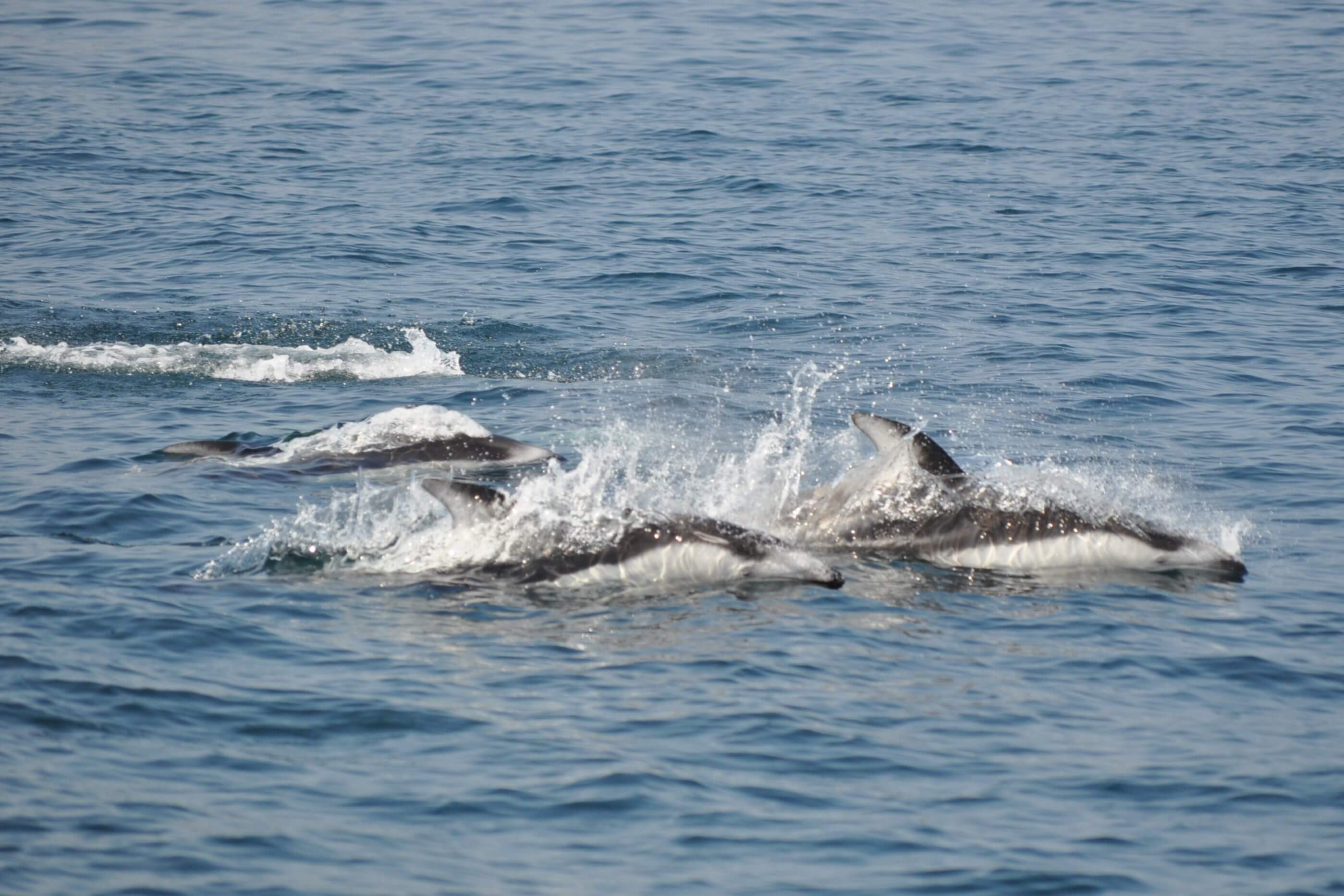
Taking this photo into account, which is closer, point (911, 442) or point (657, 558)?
point (657, 558)

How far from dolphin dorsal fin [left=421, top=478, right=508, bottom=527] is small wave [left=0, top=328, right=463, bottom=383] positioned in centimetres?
744

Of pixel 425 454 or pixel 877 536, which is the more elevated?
pixel 877 536

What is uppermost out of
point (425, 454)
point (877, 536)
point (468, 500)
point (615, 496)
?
point (468, 500)

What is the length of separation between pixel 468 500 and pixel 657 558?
1479 millimetres

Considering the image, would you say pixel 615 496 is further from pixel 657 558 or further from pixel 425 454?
pixel 425 454

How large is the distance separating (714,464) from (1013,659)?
5066mm

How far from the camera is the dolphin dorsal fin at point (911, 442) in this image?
13695mm

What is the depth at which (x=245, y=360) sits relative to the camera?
1991 centimetres

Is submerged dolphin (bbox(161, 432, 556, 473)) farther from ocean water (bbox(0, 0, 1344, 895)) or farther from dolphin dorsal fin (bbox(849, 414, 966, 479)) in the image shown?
dolphin dorsal fin (bbox(849, 414, 966, 479))

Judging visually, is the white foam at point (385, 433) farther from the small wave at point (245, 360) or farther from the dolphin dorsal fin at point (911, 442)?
the dolphin dorsal fin at point (911, 442)

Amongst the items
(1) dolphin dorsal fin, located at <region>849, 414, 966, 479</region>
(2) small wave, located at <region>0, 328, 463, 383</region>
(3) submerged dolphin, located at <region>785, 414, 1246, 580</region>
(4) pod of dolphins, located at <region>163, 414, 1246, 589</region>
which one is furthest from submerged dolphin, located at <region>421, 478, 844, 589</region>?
(2) small wave, located at <region>0, 328, 463, 383</region>

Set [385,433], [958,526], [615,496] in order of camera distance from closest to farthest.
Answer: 1. [958,526]
2. [615,496]
3. [385,433]

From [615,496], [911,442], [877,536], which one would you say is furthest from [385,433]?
[911,442]

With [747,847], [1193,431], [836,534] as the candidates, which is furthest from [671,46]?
[747,847]
